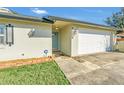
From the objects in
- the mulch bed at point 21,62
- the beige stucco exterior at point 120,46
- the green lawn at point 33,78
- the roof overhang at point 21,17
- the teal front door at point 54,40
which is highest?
the roof overhang at point 21,17

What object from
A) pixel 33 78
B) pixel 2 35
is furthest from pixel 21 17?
pixel 33 78

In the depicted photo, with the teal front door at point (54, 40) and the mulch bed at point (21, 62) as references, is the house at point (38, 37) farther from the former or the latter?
the mulch bed at point (21, 62)

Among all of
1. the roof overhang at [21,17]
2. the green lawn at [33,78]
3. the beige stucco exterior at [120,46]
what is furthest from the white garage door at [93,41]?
the green lawn at [33,78]

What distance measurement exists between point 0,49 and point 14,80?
382 cm

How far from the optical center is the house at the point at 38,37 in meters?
9.25

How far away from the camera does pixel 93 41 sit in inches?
572

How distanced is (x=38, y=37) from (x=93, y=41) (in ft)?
21.1

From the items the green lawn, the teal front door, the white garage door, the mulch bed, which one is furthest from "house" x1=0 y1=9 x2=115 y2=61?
the green lawn

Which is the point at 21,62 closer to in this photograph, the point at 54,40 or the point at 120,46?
the point at 54,40

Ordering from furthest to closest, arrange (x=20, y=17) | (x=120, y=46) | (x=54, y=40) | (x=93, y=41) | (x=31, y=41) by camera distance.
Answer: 1. (x=120, y=46)
2. (x=54, y=40)
3. (x=93, y=41)
4. (x=31, y=41)
5. (x=20, y=17)

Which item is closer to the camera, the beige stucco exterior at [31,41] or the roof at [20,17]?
the roof at [20,17]

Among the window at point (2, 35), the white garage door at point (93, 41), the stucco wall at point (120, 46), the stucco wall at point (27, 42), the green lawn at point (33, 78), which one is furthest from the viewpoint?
the stucco wall at point (120, 46)
